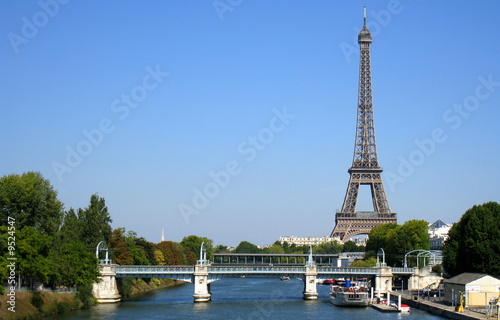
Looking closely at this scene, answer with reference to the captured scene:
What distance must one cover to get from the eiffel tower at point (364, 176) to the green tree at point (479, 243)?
256 ft

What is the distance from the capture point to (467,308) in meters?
60.3

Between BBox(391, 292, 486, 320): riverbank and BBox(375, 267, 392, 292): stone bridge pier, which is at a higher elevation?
BBox(375, 267, 392, 292): stone bridge pier

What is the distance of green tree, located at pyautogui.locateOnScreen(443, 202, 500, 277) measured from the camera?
6944 centimetres

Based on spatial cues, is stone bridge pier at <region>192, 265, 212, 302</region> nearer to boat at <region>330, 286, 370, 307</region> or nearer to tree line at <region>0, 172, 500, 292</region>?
tree line at <region>0, 172, 500, 292</region>

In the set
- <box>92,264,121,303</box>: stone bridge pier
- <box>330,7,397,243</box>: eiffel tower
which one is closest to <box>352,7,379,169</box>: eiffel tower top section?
<box>330,7,397,243</box>: eiffel tower

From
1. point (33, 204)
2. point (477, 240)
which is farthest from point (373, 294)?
point (33, 204)

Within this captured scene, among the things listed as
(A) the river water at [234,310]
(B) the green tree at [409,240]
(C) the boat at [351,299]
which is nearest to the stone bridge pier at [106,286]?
(A) the river water at [234,310]

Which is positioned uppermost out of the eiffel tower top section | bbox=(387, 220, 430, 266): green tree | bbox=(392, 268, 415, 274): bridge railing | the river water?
the eiffel tower top section

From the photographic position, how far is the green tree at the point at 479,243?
69.4 m

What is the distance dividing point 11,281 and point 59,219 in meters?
19.7

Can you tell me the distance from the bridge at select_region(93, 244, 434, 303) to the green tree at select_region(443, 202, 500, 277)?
9.79 m

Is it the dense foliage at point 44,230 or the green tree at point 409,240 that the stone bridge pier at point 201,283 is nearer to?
the dense foliage at point 44,230

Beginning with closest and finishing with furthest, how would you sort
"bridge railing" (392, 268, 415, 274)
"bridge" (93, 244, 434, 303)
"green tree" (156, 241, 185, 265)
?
"bridge" (93, 244, 434, 303) < "bridge railing" (392, 268, 415, 274) < "green tree" (156, 241, 185, 265)

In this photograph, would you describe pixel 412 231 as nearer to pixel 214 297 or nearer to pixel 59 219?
pixel 214 297
